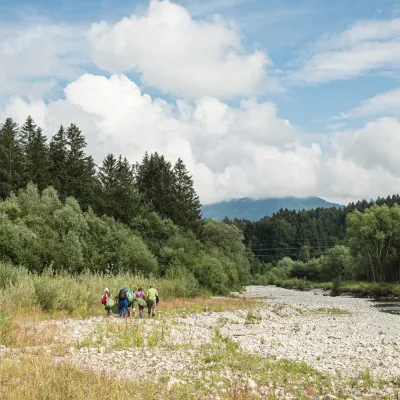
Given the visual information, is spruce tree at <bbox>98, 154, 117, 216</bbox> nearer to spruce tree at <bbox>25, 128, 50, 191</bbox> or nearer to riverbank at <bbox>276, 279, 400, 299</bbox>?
spruce tree at <bbox>25, 128, 50, 191</bbox>

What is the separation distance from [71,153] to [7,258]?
46.5 metres

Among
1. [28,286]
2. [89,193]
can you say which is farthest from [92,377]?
[89,193]

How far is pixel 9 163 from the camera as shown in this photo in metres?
70.8

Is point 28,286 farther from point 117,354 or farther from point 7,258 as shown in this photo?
point 7,258

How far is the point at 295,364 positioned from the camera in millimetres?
15773

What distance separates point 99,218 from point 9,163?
70.5 ft

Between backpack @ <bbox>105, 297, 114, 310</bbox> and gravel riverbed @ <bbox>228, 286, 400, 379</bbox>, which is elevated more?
backpack @ <bbox>105, 297, 114, 310</bbox>

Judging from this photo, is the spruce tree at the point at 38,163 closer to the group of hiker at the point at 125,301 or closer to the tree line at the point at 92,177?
the tree line at the point at 92,177

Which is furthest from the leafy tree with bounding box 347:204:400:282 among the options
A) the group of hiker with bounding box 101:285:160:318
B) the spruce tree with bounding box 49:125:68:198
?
the group of hiker with bounding box 101:285:160:318

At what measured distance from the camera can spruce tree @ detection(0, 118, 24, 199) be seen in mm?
68062

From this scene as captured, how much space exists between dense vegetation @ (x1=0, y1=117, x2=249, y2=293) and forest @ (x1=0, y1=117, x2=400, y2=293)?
146 mm

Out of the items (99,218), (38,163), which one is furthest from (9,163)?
(99,218)

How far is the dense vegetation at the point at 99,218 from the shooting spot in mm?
47188

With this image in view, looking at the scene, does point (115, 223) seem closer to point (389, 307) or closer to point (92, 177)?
point (92, 177)
